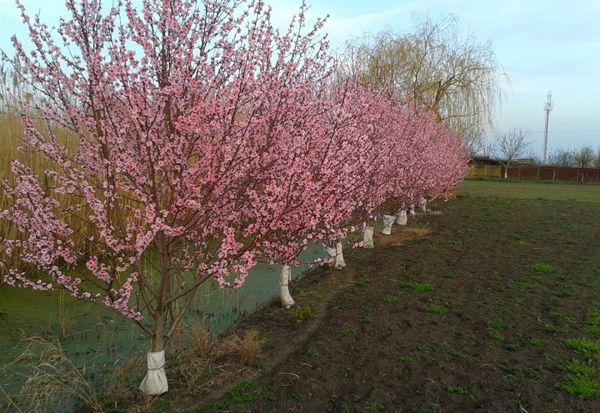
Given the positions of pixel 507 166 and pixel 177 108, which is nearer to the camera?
pixel 177 108

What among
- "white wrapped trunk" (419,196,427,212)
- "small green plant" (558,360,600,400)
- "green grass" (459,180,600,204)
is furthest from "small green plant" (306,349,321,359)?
"green grass" (459,180,600,204)

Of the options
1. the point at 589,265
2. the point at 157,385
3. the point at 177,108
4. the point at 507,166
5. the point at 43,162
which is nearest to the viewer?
the point at 177,108

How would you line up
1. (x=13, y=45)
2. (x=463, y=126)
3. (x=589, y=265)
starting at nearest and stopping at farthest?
(x=13, y=45) → (x=589, y=265) → (x=463, y=126)

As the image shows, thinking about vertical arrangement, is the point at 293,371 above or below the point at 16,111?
below

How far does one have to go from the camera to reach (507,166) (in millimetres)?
45312

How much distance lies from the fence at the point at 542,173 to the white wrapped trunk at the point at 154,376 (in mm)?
41767

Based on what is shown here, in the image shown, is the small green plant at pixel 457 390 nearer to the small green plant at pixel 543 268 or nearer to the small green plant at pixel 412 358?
the small green plant at pixel 412 358

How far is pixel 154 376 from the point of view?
3666 mm

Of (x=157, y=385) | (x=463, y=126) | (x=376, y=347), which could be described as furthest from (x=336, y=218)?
(x=463, y=126)

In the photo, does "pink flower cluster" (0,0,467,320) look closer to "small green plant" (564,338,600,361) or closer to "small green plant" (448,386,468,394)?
"small green plant" (448,386,468,394)

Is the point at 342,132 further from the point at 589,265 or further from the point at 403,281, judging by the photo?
the point at 589,265

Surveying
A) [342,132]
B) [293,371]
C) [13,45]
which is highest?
[13,45]

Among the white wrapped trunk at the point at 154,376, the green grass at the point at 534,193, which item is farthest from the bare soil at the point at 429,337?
the green grass at the point at 534,193

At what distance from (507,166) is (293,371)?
45.4 m
